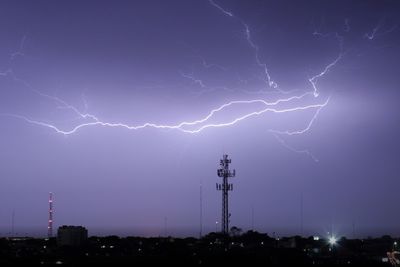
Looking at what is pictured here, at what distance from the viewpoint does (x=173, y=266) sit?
4134cm

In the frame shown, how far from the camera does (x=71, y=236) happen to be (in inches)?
2427

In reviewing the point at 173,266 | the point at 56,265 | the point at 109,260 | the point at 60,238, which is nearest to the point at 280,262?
the point at 173,266

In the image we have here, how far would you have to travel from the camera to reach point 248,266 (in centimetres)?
4206

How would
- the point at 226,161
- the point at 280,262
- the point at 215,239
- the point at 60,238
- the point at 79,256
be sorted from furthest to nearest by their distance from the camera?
the point at 215,239 < the point at 60,238 < the point at 226,161 < the point at 79,256 < the point at 280,262

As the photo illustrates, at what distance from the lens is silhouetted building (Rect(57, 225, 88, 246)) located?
61.4 meters

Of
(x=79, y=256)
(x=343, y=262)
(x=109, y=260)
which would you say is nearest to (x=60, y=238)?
(x=79, y=256)

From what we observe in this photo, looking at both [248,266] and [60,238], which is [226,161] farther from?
[60,238]

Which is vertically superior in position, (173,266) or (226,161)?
(226,161)

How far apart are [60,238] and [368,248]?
3204cm

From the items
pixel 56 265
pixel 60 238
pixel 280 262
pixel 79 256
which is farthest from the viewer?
pixel 60 238

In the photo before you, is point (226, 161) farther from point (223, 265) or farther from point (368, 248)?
point (368, 248)

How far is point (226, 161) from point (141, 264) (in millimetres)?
13132

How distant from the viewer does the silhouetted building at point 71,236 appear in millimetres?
61375

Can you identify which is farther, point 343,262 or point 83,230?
point 83,230
